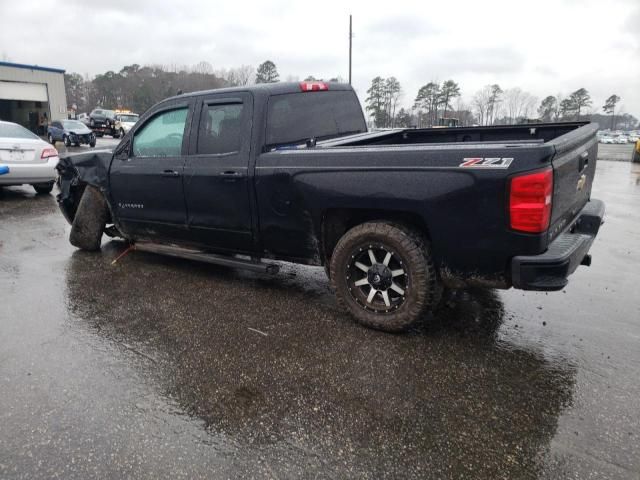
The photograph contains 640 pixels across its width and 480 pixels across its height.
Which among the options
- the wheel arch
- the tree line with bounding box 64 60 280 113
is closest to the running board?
the wheel arch

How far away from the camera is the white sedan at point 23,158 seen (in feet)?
29.2

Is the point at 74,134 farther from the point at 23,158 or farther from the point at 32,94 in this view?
the point at 23,158

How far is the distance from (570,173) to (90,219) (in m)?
5.13

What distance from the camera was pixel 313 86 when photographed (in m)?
4.54

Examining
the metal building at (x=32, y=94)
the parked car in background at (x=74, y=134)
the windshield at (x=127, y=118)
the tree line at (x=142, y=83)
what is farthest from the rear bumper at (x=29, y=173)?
the tree line at (x=142, y=83)

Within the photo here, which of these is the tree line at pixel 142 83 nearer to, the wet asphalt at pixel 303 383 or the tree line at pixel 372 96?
the tree line at pixel 372 96

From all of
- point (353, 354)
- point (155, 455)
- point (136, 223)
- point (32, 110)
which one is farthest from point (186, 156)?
point (32, 110)

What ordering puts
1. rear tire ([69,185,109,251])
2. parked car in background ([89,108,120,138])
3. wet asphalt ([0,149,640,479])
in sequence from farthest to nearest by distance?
parked car in background ([89,108,120,138]), rear tire ([69,185,109,251]), wet asphalt ([0,149,640,479])

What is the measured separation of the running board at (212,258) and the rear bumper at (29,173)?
17.7ft

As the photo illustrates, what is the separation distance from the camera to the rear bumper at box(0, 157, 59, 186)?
8.99m

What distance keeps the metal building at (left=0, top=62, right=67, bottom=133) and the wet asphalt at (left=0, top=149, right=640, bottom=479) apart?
39376mm

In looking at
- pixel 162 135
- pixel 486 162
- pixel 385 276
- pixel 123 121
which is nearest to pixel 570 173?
pixel 486 162

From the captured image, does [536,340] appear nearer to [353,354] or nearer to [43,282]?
[353,354]

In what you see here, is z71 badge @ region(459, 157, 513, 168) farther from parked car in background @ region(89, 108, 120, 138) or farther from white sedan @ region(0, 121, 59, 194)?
parked car in background @ region(89, 108, 120, 138)
